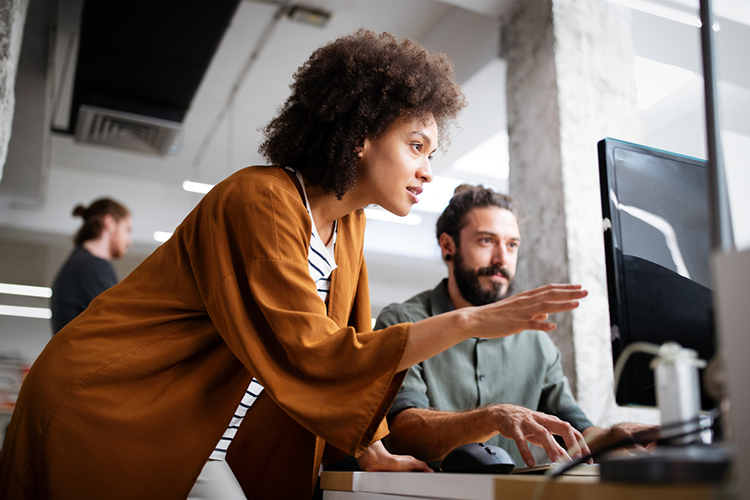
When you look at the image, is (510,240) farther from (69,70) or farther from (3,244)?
(3,244)

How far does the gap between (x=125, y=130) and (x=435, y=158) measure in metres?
2.74

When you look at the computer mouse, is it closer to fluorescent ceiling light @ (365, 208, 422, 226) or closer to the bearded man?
the bearded man

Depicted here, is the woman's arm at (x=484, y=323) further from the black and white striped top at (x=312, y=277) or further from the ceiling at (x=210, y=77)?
Result: the ceiling at (x=210, y=77)

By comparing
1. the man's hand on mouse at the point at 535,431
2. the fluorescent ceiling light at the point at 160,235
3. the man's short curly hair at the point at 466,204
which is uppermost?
the fluorescent ceiling light at the point at 160,235

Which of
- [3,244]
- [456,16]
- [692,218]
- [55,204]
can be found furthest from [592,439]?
[3,244]

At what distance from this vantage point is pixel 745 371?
477mm

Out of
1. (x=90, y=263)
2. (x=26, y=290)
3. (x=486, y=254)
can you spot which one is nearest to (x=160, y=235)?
(x=26, y=290)

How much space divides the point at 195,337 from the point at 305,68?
0.71 meters

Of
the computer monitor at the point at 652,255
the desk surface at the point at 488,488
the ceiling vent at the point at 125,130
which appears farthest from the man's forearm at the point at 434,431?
the ceiling vent at the point at 125,130

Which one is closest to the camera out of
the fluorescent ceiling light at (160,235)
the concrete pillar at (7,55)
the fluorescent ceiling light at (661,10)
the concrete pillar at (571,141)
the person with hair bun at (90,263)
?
the concrete pillar at (7,55)

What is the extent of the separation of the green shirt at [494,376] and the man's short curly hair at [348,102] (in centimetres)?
56

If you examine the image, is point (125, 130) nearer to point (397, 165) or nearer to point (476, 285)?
point (476, 285)

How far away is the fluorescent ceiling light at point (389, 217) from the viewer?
23.0ft

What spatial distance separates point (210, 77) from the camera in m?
4.60
